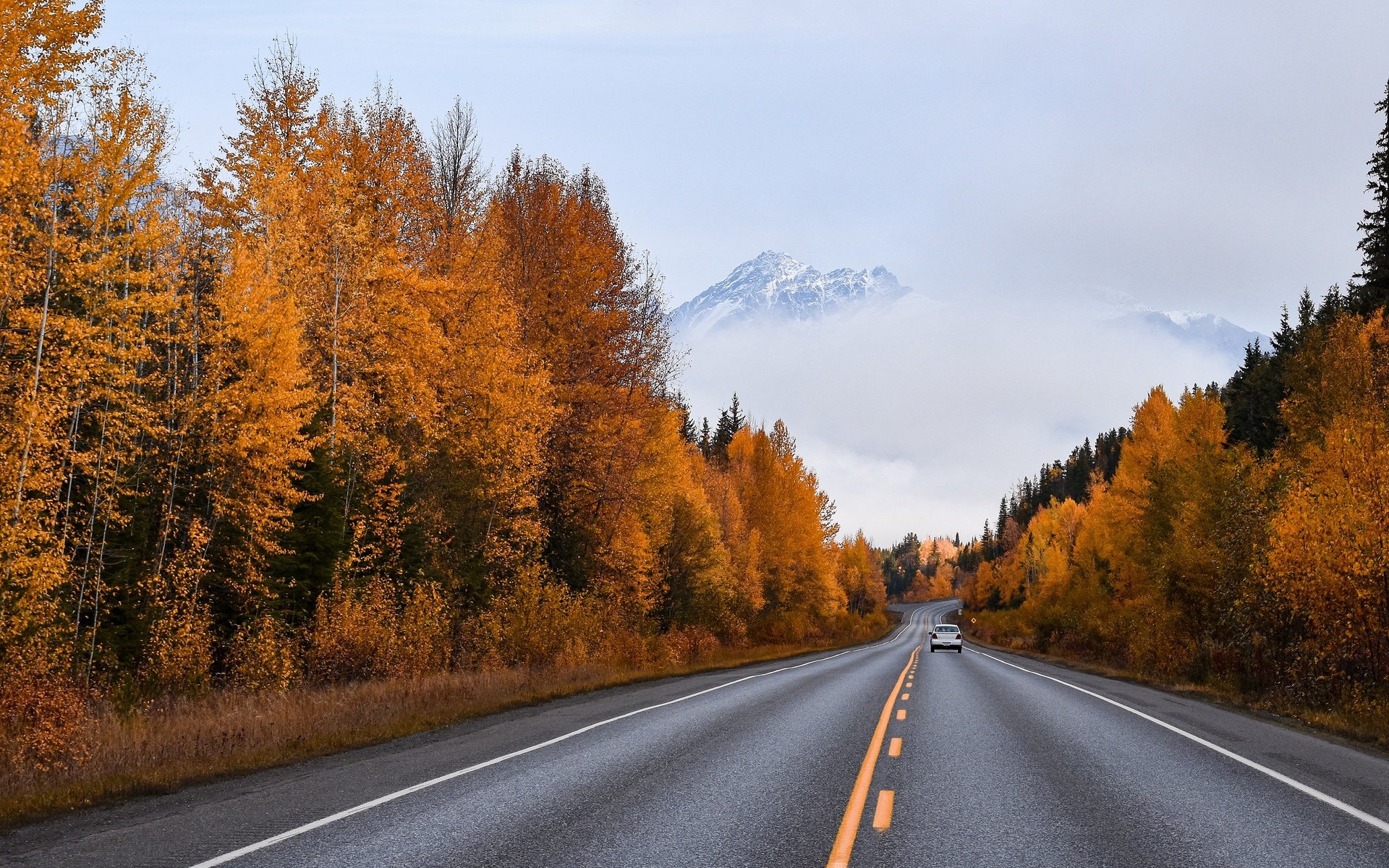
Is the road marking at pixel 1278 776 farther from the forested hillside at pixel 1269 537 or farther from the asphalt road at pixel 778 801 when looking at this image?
the forested hillside at pixel 1269 537

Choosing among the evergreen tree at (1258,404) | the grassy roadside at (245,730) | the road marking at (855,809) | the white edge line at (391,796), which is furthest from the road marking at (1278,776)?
the evergreen tree at (1258,404)

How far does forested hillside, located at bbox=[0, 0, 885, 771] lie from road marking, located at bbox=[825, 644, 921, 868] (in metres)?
8.82

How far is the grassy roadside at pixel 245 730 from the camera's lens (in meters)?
8.78

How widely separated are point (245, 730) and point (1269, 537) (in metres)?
22.6

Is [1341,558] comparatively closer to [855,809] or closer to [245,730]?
[855,809]

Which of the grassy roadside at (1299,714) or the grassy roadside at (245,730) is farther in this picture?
the grassy roadside at (1299,714)

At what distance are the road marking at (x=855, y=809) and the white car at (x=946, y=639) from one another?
125ft

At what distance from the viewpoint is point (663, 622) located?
39.2m

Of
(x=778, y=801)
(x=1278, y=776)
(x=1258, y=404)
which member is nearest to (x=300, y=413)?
(x=778, y=801)

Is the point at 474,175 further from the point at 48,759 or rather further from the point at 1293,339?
the point at 1293,339

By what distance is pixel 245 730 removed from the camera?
11.8 m

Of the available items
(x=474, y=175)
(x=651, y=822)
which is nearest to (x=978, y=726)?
(x=651, y=822)

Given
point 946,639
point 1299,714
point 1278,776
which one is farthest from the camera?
point 946,639

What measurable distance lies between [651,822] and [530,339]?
74.8 ft
